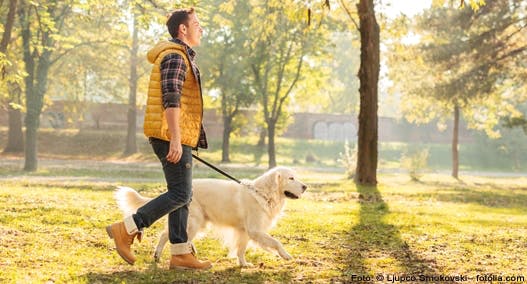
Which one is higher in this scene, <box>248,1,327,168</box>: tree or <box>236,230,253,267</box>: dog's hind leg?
<box>248,1,327,168</box>: tree

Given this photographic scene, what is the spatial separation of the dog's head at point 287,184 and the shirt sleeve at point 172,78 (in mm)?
1790

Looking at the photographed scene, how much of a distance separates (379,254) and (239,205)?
80.1 inches

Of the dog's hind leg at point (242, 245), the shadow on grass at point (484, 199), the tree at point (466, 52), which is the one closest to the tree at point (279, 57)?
the tree at point (466, 52)

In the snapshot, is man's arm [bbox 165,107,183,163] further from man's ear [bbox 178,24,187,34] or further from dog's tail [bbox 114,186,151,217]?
dog's tail [bbox 114,186,151,217]

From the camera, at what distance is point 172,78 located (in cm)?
548

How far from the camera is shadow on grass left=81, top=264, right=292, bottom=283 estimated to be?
570 cm

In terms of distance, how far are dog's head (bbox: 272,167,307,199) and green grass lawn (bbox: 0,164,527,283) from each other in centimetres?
78

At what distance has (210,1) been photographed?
110 feet

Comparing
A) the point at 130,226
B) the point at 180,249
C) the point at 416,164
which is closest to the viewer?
the point at 130,226

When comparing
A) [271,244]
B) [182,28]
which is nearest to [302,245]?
[271,244]

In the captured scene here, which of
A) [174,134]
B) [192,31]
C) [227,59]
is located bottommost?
[174,134]

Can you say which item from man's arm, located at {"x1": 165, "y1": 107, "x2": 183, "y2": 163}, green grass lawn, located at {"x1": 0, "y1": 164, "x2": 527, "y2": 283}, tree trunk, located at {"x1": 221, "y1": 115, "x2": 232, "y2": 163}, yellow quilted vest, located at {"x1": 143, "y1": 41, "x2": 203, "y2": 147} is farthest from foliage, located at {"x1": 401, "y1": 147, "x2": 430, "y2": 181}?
man's arm, located at {"x1": 165, "y1": 107, "x2": 183, "y2": 163}

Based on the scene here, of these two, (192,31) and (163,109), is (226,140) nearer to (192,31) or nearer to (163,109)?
(192,31)

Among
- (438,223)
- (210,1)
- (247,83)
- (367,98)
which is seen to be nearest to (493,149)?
(247,83)
